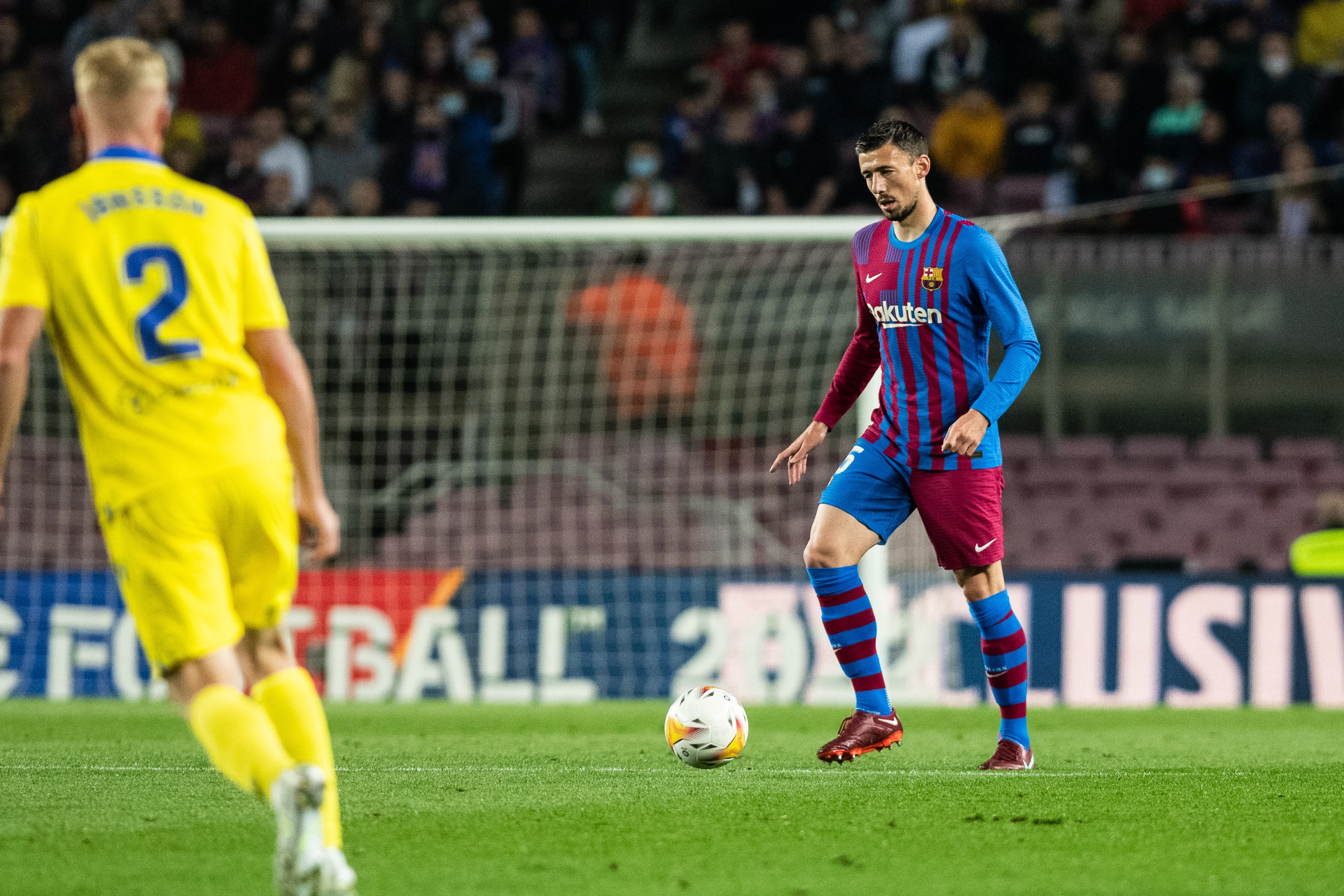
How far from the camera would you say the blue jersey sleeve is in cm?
516

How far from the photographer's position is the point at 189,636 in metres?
3.17

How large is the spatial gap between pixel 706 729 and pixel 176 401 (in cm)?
269

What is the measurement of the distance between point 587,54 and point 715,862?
11717 mm

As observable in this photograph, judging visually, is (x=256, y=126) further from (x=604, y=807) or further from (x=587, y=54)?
(x=604, y=807)

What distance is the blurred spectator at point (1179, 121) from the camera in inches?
493

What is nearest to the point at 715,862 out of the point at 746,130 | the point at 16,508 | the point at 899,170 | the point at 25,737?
the point at 899,170

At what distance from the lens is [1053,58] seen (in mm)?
13258

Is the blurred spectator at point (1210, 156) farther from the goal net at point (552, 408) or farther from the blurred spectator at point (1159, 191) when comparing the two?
the goal net at point (552, 408)

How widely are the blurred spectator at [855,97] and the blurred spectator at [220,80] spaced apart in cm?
489

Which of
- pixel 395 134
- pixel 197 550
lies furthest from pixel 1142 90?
pixel 197 550

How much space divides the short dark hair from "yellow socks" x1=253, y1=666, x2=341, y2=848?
8.95 ft

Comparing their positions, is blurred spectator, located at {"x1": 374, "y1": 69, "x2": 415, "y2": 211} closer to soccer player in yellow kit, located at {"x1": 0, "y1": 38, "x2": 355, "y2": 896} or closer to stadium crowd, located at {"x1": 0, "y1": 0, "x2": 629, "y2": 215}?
stadium crowd, located at {"x1": 0, "y1": 0, "x2": 629, "y2": 215}

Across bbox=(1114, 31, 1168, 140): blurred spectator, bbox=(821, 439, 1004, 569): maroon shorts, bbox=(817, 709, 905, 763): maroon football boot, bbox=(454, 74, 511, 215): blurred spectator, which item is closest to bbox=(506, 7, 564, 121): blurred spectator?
bbox=(454, 74, 511, 215): blurred spectator

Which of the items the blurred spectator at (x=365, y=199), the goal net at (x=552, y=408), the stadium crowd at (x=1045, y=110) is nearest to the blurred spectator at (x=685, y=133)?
the stadium crowd at (x=1045, y=110)
